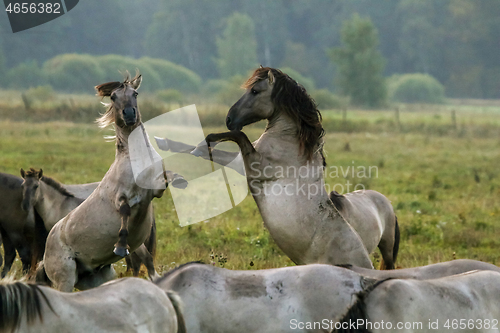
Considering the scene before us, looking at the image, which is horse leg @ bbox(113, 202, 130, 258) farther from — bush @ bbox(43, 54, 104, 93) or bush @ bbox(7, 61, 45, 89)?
bush @ bbox(7, 61, 45, 89)

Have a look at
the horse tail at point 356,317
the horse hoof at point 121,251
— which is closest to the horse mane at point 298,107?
the horse hoof at point 121,251

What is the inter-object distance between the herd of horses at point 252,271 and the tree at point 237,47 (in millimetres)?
55507

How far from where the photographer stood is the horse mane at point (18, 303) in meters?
2.93

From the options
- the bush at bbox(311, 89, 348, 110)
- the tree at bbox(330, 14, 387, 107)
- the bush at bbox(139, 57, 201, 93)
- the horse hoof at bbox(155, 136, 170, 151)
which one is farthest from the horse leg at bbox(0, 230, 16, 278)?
the tree at bbox(330, 14, 387, 107)

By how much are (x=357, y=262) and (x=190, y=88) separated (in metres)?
47.4

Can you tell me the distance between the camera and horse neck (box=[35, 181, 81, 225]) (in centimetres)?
704

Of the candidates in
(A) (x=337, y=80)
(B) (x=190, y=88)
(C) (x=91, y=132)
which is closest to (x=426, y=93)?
(A) (x=337, y=80)

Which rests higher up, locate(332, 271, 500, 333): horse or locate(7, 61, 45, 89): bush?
locate(332, 271, 500, 333): horse

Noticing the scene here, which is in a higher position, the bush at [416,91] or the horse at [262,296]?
the horse at [262,296]

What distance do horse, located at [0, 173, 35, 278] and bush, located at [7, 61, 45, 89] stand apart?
40663 millimetres

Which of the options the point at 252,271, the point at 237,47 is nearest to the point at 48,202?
the point at 252,271

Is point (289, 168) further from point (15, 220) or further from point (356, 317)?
point (15, 220)

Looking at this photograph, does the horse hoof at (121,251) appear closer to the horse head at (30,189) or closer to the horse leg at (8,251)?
the horse head at (30,189)

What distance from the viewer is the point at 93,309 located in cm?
314
